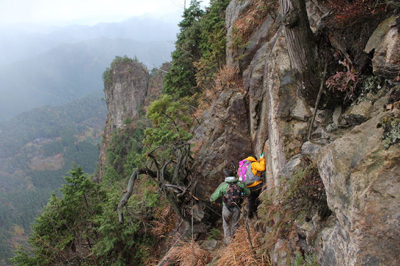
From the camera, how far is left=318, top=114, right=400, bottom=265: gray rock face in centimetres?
214

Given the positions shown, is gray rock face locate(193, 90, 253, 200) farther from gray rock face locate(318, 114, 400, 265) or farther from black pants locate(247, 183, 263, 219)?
gray rock face locate(318, 114, 400, 265)

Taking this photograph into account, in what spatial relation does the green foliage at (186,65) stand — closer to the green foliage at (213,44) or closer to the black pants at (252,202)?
the green foliage at (213,44)

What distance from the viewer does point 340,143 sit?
8.67 ft

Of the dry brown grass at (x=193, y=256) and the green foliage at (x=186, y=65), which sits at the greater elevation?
the green foliage at (x=186, y=65)

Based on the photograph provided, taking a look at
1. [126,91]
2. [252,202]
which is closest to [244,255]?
[252,202]

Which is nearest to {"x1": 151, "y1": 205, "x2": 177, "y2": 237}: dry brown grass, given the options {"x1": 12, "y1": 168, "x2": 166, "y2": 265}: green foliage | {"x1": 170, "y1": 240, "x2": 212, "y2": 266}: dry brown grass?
{"x1": 12, "y1": 168, "x2": 166, "y2": 265}: green foliage

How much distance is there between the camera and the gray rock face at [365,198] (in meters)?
2.14

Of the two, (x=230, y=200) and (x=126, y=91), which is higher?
(x=126, y=91)

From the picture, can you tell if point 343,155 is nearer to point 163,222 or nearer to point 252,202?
point 252,202

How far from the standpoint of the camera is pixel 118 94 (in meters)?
55.2

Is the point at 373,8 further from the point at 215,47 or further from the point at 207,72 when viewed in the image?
the point at 207,72

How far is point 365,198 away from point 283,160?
2.75 metres

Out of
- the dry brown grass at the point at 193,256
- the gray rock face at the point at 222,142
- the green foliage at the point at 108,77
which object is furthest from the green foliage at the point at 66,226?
the green foliage at the point at 108,77

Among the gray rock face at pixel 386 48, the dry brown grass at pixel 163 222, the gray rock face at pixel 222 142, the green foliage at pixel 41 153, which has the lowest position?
the green foliage at pixel 41 153
